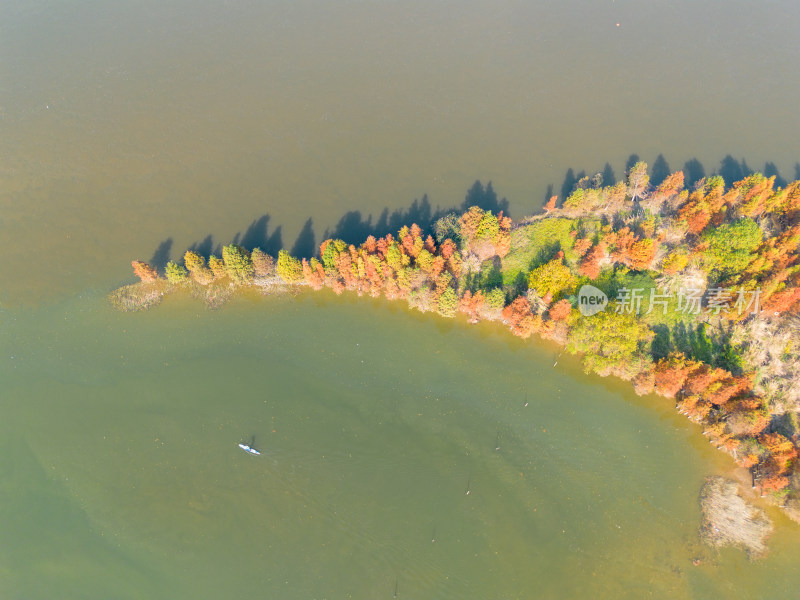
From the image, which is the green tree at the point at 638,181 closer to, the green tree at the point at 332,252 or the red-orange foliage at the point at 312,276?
the green tree at the point at 332,252

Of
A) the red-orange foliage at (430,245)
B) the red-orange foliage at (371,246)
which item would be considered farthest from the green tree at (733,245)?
the red-orange foliage at (371,246)

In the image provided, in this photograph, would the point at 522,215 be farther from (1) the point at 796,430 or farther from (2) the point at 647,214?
(1) the point at 796,430

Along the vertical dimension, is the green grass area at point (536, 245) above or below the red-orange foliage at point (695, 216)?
below

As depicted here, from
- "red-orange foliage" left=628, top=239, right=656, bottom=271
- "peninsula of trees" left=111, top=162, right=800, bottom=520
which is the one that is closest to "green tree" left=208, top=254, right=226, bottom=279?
"peninsula of trees" left=111, top=162, right=800, bottom=520

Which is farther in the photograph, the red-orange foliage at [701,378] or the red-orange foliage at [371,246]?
the red-orange foliage at [371,246]

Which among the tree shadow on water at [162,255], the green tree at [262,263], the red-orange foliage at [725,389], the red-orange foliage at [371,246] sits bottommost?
the red-orange foliage at [725,389]
